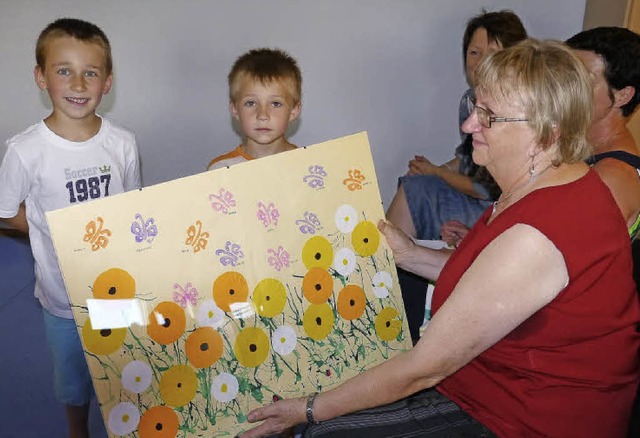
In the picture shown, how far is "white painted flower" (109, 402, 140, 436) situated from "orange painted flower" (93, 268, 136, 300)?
275 millimetres

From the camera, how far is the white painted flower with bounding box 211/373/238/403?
1.75 m

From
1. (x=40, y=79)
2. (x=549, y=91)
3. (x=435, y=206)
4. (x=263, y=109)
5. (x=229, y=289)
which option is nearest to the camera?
(x=549, y=91)

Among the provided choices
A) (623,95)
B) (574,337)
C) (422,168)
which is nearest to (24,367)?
(422,168)

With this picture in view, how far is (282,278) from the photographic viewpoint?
181 cm

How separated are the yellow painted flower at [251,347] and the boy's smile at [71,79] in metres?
0.87

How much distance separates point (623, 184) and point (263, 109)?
1165 millimetres

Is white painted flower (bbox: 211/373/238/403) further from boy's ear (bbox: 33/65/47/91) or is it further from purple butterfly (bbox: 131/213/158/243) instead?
boy's ear (bbox: 33/65/47/91)

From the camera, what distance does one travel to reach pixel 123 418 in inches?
65.1

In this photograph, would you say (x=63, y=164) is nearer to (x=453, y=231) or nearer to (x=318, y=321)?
(x=318, y=321)

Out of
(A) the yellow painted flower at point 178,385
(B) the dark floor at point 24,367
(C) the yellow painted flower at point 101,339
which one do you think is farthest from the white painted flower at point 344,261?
(B) the dark floor at point 24,367

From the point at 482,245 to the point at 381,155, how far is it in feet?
8.17

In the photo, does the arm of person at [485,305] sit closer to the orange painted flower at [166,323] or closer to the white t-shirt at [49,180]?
the orange painted flower at [166,323]

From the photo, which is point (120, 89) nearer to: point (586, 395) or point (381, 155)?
point (381, 155)

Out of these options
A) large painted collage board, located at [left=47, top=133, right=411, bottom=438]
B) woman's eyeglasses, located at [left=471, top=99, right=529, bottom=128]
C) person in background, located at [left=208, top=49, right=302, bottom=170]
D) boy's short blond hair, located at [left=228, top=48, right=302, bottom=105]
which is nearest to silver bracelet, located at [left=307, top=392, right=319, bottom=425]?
large painted collage board, located at [left=47, top=133, right=411, bottom=438]
